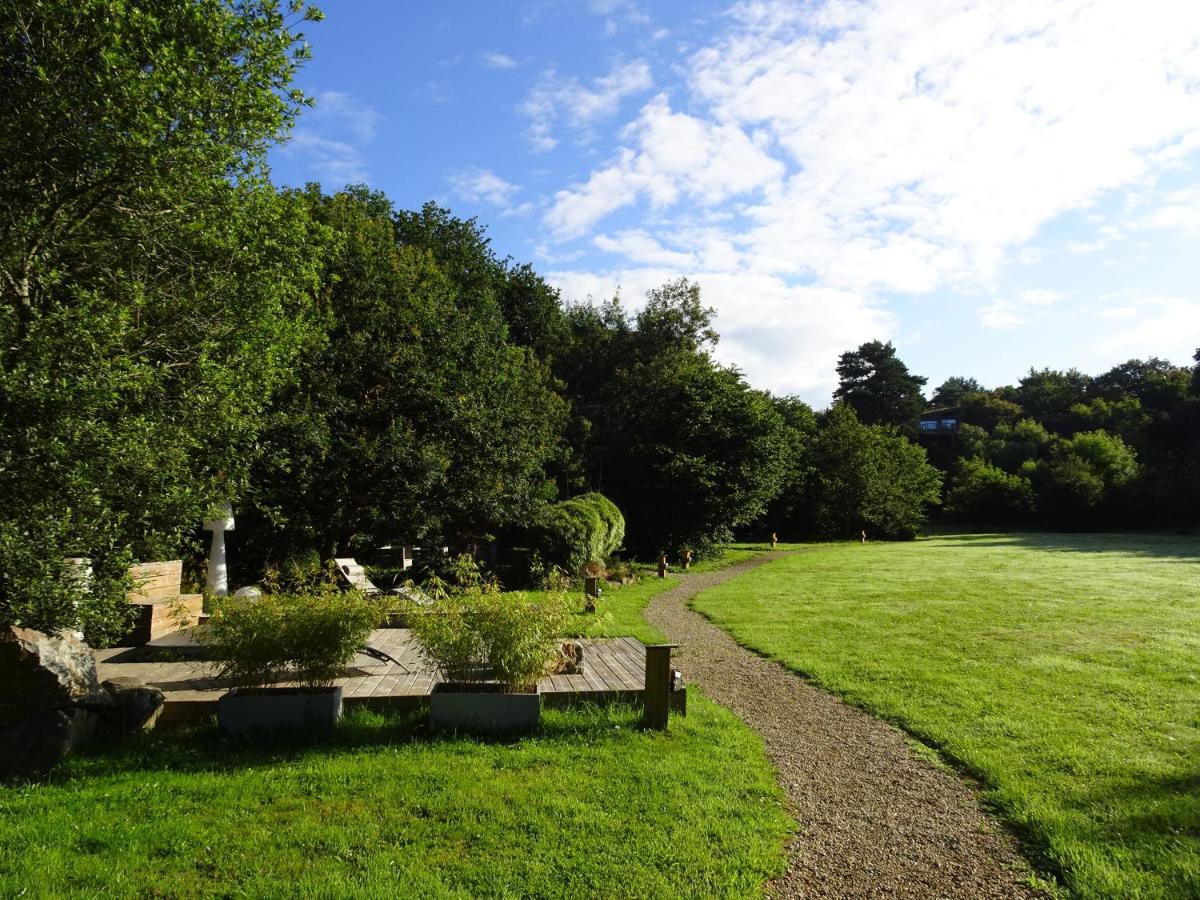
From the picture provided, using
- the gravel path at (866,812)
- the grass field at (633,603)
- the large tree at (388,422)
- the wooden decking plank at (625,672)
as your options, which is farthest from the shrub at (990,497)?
the wooden decking plank at (625,672)

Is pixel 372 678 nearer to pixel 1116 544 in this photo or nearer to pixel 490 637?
pixel 490 637

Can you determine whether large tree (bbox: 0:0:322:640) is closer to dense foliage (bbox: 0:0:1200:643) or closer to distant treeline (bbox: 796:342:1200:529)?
dense foliage (bbox: 0:0:1200:643)

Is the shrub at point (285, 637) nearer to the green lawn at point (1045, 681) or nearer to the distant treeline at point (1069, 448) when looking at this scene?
the green lawn at point (1045, 681)

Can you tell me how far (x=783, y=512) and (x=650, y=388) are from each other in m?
13.2

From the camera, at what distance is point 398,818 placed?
430 centimetres

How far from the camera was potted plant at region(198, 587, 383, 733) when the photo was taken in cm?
561

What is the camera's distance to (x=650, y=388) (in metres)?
31.1

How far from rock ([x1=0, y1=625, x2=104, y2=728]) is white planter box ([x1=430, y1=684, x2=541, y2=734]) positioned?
259 centimetres


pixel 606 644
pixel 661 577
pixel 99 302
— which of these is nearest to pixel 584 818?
pixel 606 644

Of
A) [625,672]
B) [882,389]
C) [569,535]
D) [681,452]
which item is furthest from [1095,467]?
[625,672]

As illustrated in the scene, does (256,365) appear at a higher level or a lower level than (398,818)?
higher

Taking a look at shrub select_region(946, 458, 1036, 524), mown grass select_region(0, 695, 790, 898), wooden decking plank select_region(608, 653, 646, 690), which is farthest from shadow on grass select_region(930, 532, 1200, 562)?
mown grass select_region(0, 695, 790, 898)

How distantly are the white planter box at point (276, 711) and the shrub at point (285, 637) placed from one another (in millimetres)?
188

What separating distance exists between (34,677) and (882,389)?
66.8m
